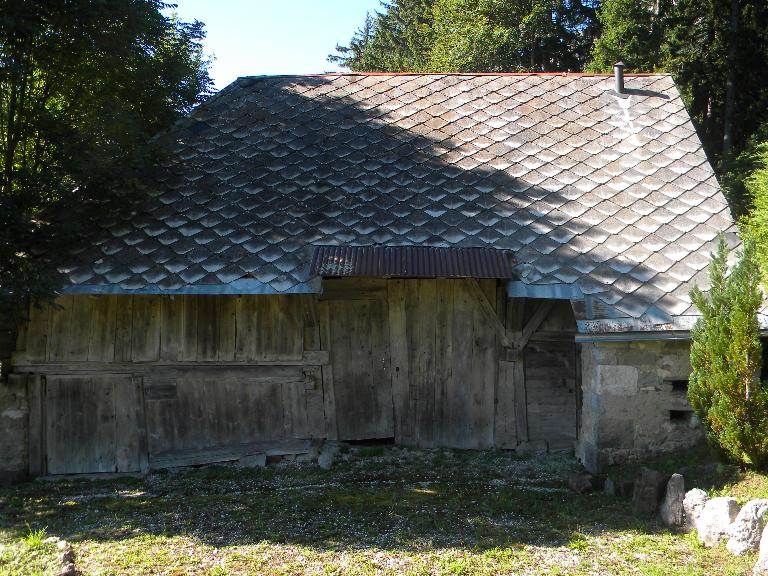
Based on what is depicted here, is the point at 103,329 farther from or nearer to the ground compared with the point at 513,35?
nearer to the ground

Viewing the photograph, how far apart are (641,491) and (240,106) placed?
7.55 m

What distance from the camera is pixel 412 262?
306 inches

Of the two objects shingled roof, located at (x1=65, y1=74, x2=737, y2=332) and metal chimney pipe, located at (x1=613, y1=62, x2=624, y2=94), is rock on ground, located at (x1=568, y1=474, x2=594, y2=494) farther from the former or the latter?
metal chimney pipe, located at (x1=613, y1=62, x2=624, y2=94)

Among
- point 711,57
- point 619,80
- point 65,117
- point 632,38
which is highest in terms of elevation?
point 632,38

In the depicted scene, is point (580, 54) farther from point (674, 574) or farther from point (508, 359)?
point (674, 574)

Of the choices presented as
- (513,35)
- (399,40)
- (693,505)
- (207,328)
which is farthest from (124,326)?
(399,40)

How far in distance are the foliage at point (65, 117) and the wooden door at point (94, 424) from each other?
5.22ft

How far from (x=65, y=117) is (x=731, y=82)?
54.0 feet

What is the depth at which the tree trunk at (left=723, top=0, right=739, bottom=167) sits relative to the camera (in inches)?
714

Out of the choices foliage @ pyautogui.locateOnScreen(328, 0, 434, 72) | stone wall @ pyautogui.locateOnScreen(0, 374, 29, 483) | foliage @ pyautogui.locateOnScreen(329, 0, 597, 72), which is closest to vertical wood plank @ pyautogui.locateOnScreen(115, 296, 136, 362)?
stone wall @ pyautogui.locateOnScreen(0, 374, 29, 483)

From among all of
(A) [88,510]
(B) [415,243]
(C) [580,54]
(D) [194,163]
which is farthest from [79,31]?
(C) [580,54]

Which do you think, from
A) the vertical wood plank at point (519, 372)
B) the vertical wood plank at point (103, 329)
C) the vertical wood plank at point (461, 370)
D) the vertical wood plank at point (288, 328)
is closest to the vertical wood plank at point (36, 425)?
the vertical wood plank at point (103, 329)

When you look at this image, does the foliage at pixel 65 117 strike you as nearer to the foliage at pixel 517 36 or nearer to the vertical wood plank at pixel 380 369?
the vertical wood plank at pixel 380 369

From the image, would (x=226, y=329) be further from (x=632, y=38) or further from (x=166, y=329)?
(x=632, y=38)
